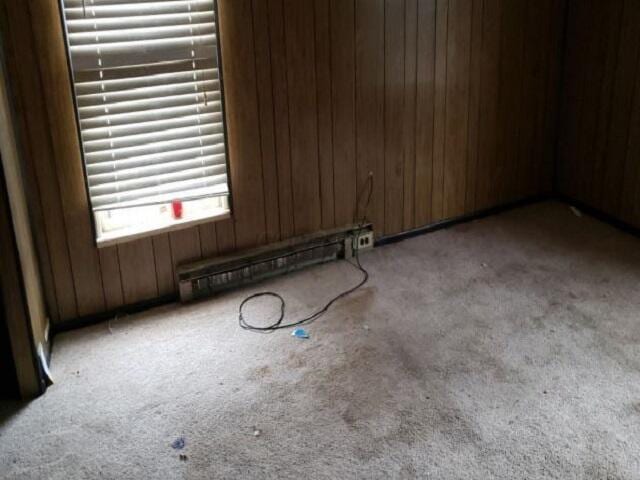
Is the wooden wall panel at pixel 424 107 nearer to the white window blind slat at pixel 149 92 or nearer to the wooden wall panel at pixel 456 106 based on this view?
the wooden wall panel at pixel 456 106

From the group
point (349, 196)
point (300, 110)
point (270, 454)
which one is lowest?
point (270, 454)

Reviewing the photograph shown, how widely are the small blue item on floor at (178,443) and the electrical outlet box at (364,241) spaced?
1570mm

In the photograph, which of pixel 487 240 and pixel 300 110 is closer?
pixel 300 110

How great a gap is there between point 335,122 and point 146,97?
0.96 meters

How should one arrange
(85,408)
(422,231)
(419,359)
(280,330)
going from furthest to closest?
(422,231) → (280,330) → (419,359) → (85,408)

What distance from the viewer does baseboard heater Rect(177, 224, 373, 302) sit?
10.3 feet

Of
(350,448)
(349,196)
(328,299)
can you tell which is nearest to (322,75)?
(349,196)

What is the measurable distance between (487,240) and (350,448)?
1833 millimetres

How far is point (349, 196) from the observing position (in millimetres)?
3494

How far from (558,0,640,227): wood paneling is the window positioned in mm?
2179

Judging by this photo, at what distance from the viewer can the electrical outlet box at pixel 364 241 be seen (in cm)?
354

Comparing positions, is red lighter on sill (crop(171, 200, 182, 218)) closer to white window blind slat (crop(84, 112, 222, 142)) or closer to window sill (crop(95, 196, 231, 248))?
window sill (crop(95, 196, 231, 248))

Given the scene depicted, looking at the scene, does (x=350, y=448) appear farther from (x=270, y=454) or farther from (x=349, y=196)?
(x=349, y=196)

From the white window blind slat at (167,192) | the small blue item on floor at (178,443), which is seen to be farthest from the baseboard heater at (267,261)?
the small blue item on floor at (178,443)
